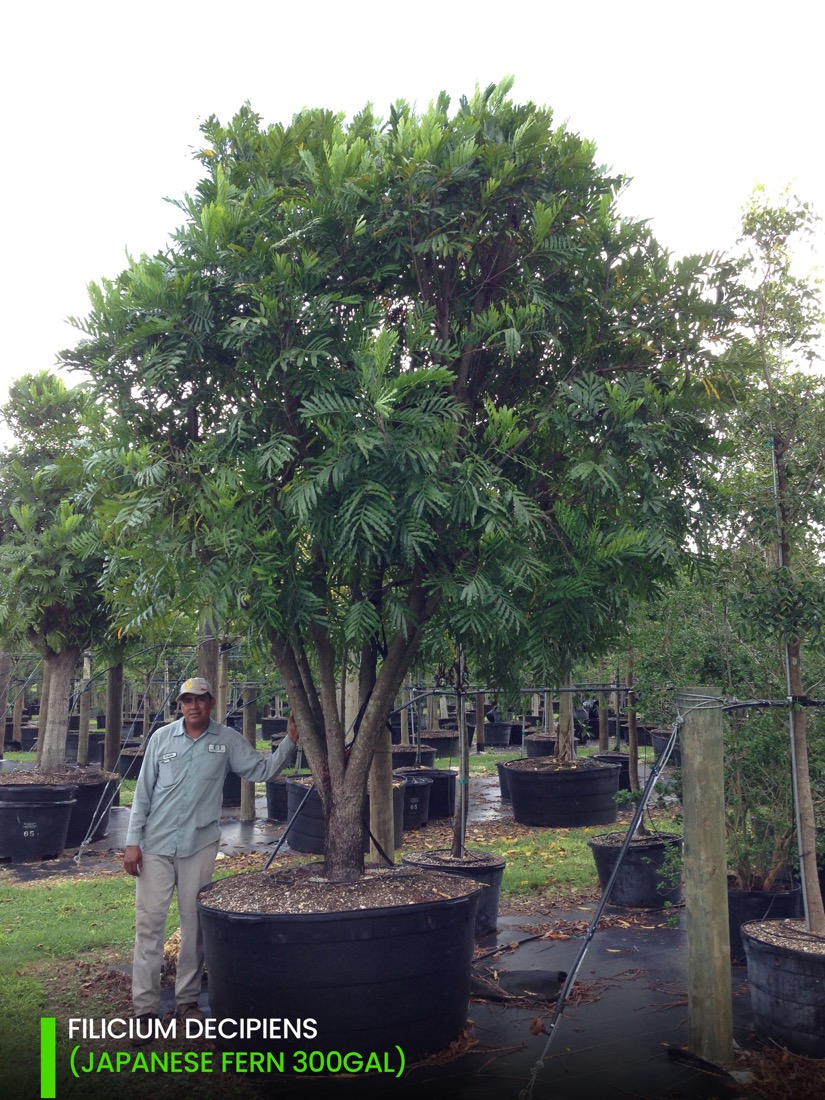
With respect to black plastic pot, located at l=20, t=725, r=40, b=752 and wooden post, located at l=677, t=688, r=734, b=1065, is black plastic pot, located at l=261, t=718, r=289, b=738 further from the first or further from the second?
wooden post, located at l=677, t=688, r=734, b=1065

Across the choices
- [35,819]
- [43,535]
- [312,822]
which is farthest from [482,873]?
[43,535]

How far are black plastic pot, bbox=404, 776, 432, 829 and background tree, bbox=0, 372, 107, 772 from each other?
13.3 ft

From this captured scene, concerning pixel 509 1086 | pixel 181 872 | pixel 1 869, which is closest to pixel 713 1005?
pixel 509 1086

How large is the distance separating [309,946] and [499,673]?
69.8 inches

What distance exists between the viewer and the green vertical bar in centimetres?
400

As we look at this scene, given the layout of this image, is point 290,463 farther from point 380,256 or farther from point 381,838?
point 381,838

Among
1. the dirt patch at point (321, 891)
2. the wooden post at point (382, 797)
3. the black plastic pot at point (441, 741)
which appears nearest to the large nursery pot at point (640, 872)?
the wooden post at point (382, 797)

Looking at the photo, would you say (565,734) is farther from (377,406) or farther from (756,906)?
(377,406)

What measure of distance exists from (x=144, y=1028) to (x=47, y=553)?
581 centimetres

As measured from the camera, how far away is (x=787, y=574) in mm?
5027

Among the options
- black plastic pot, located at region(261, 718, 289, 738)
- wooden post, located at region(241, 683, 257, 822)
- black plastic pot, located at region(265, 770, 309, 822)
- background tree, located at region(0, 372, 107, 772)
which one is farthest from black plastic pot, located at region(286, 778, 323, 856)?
black plastic pot, located at region(261, 718, 289, 738)

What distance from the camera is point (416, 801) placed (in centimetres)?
1149

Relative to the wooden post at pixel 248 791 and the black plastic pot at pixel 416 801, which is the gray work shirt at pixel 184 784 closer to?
the black plastic pot at pixel 416 801

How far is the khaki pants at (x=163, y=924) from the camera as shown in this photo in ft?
16.3
